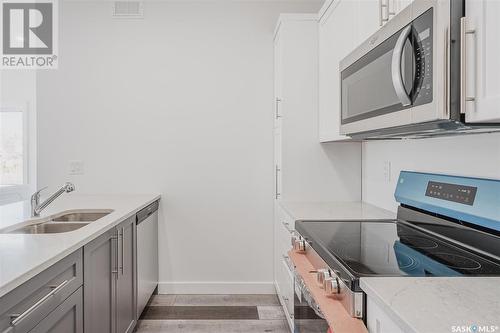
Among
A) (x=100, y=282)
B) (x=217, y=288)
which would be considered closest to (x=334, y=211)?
(x=100, y=282)

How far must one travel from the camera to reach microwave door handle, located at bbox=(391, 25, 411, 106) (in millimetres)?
1312

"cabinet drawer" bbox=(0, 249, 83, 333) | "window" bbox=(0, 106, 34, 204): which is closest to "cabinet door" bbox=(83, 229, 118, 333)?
"cabinet drawer" bbox=(0, 249, 83, 333)

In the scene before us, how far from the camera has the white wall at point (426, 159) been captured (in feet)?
5.05

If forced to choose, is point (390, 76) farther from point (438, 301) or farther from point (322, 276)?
point (438, 301)

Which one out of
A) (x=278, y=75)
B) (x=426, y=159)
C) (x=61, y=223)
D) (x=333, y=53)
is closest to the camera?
(x=426, y=159)

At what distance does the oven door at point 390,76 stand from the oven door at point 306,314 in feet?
2.33

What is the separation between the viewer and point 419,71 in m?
1.28

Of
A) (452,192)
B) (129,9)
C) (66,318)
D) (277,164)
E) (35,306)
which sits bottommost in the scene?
(66,318)

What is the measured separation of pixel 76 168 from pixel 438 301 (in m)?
3.24

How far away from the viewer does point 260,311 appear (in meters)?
3.15

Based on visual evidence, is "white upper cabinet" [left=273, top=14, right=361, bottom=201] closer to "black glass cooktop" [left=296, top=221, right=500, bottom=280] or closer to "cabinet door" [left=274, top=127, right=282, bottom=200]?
"cabinet door" [left=274, top=127, right=282, bottom=200]

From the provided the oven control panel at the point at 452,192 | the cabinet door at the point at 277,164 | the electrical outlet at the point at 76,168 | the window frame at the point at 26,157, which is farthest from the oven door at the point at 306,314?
the window frame at the point at 26,157

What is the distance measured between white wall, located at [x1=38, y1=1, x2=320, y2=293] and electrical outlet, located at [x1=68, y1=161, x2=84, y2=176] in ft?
0.13

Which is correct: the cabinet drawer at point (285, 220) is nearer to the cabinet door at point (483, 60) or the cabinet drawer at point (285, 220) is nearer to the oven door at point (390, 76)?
the oven door at point (390, 76)
